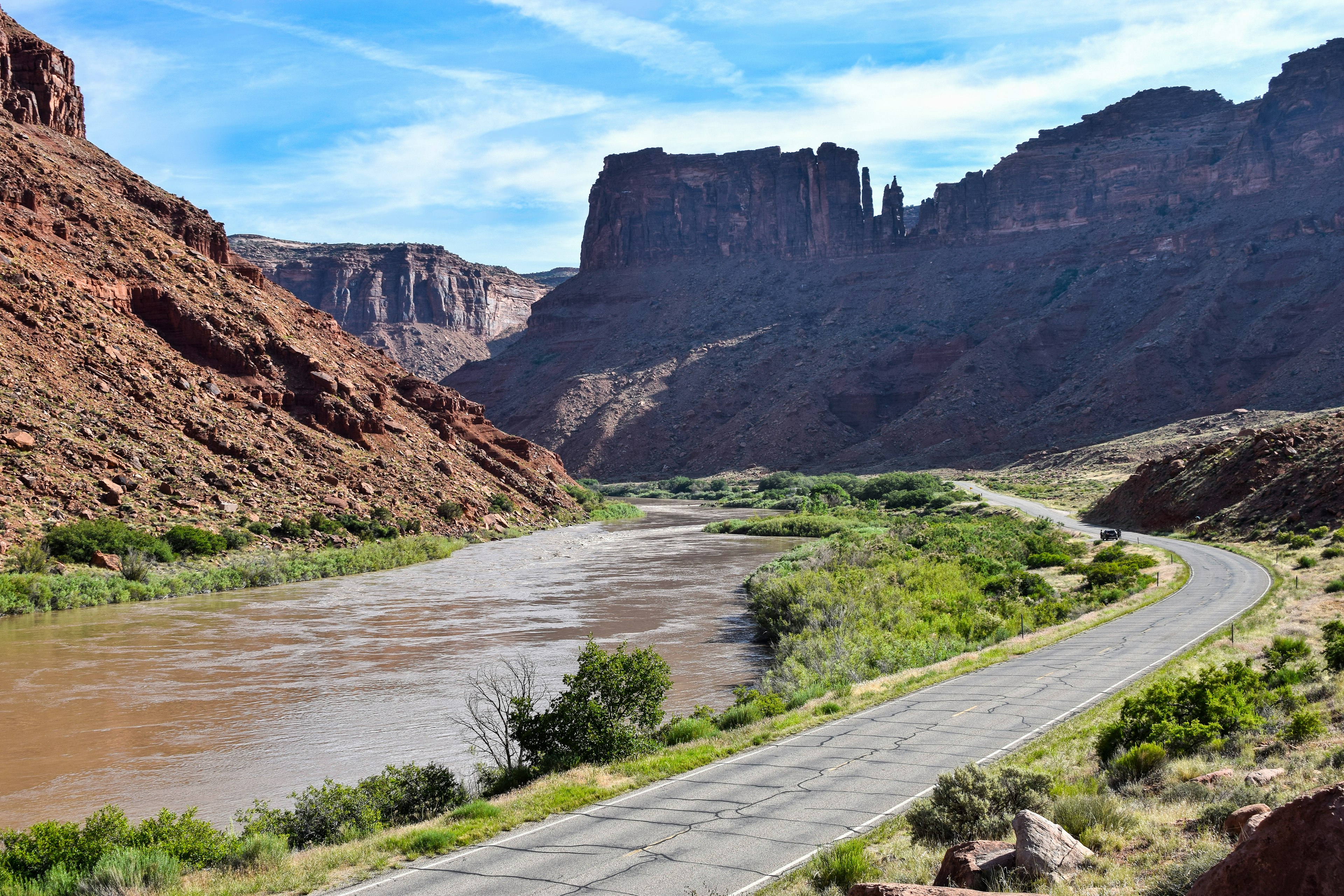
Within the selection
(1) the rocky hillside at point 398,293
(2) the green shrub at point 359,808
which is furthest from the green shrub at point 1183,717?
(1) the rocky hillside at point 398,293

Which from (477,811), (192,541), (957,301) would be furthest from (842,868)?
(957,301)

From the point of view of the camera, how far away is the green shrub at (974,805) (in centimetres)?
841

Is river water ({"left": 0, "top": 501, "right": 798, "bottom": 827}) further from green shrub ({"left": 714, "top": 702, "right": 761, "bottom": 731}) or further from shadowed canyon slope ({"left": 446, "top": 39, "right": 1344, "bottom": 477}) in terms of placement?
shadowed canyon slope ({"left": 446, "top": 39, "right": 1344, "bottom": 477})

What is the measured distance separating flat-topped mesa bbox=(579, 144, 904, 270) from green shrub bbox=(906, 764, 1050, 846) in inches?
5302

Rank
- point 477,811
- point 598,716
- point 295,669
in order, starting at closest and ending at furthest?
point 477,811 < point 598,716 < point 295,669

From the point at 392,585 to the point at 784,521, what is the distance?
1165 inches

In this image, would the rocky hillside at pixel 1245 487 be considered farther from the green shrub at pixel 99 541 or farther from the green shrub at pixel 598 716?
the green shrub at pixel 99 541

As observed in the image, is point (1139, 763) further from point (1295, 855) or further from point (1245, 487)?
point (1245, 487)

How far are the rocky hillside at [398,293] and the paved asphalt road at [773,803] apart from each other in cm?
15316

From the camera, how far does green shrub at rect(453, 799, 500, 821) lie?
10.9 m

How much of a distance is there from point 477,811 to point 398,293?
173747 millimetres

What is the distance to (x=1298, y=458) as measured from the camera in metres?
45.1

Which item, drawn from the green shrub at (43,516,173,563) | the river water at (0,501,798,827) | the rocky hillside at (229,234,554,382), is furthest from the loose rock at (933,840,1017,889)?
the rocky hillside at (229,234,554,382)

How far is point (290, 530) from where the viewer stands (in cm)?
4109
